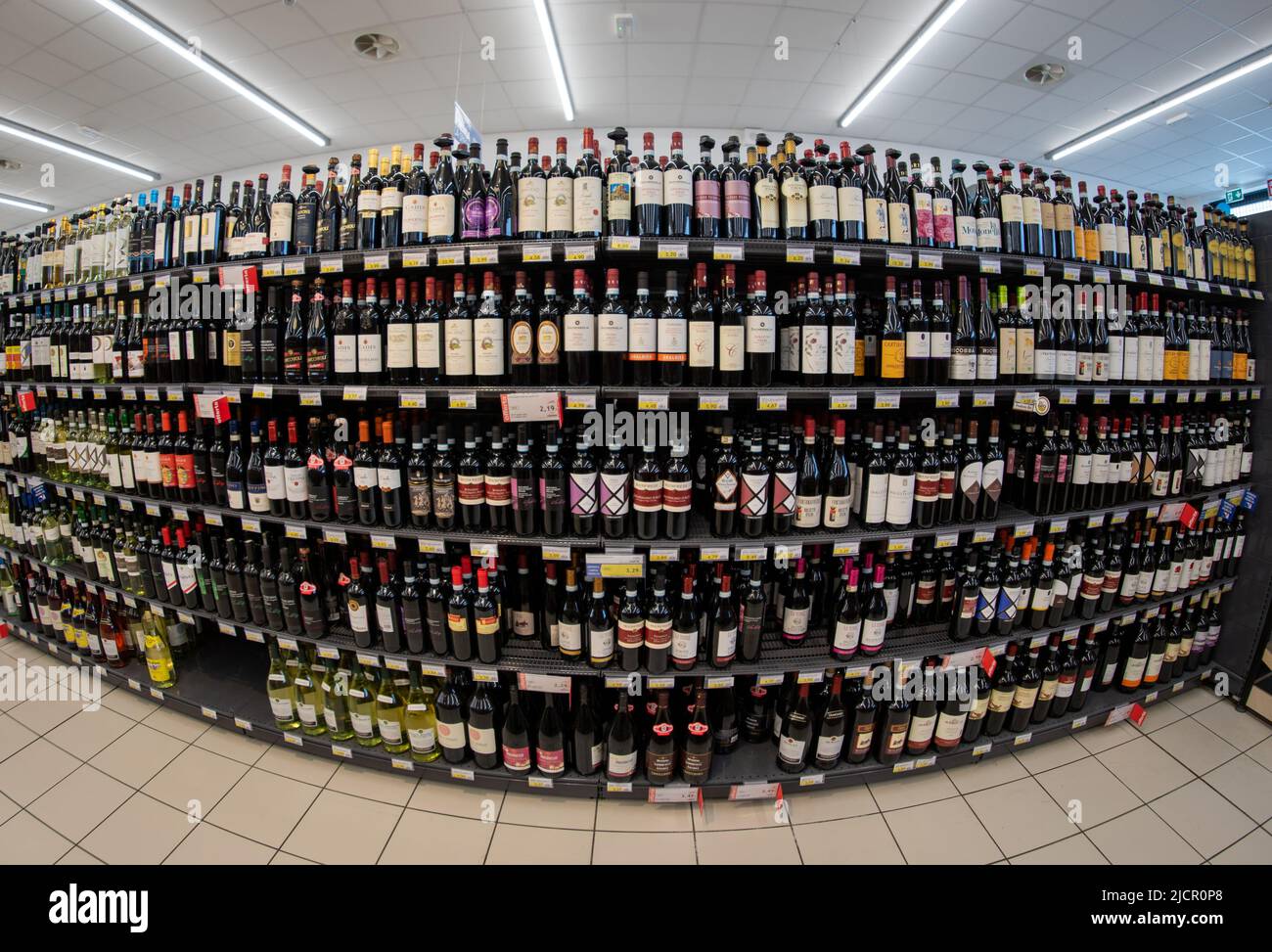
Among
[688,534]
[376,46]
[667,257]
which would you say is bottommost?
[688,534]

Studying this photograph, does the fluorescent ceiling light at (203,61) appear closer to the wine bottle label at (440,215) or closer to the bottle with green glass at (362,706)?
the wine bottle label at (440,215)

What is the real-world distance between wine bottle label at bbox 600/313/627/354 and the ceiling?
131 inches

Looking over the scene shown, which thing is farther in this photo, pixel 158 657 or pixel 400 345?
pixel 158 657

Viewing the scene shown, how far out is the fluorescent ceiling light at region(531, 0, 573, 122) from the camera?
382cm

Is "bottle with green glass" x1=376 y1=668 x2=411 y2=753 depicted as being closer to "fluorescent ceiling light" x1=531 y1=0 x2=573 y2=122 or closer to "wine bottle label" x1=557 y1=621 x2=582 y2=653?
"wine bottle label" x1=557 y1=621 x2=582 y2=653

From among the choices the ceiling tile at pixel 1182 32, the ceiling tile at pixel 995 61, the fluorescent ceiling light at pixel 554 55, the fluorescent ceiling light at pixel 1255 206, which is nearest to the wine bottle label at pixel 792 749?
the fluorescent ceiling light at pixel 1255 206

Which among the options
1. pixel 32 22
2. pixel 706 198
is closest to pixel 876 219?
pixel 706 198

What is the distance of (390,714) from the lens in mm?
2244

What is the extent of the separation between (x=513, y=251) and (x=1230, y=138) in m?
9.23

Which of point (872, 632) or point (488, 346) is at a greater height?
→ point (488, 346)

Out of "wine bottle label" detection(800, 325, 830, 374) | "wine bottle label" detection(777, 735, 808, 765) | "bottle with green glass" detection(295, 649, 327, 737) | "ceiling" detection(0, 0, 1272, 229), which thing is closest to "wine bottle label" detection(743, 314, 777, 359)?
"wine bottle label" detection(800, 325, 830, 374)

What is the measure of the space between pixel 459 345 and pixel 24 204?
1243cm

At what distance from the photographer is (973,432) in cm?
210

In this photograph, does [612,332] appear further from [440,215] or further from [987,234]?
[987,234]
